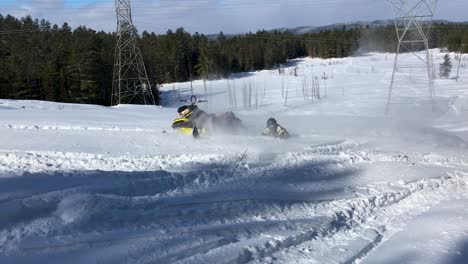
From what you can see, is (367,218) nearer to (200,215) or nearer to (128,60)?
(200,215)

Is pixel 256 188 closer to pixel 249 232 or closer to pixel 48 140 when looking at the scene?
pixel 249 232

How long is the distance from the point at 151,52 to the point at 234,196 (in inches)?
2375

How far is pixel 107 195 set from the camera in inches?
250

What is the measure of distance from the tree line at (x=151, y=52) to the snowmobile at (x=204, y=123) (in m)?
23.5

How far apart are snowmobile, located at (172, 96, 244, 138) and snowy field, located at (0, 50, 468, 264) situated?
0.29 m

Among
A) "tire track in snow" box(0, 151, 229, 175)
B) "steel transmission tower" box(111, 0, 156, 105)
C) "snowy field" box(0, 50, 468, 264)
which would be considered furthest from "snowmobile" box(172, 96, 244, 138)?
"steel transmission tower" box(111, 0, 156, 105)

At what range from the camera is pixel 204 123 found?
12.2 m

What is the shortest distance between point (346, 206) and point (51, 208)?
148 inches

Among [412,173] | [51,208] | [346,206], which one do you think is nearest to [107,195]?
[51,208]

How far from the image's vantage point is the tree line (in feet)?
141

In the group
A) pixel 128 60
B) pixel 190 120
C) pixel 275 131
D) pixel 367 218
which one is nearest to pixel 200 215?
pixel 367 218

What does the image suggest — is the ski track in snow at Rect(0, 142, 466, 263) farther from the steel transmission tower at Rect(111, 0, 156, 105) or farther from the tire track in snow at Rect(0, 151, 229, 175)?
the steel transmission tower at Rect(111, 0, 156, 105)

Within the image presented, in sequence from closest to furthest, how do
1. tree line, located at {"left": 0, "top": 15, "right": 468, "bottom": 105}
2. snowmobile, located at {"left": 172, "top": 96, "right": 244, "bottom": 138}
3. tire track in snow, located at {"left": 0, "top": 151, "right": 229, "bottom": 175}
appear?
tire track in snow, located at {"left": 0, "top": 151, "right": 229, "bottom": 175} < snowmobile, located at {"left": 172, "top": 96, "right": 244, "bottom": 138} < tree line, located at {"left": 0, "top": 15, "right": 468, "bottom": 105}

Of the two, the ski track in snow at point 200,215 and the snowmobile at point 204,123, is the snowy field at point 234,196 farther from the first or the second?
the snowmobile at point 204,123
